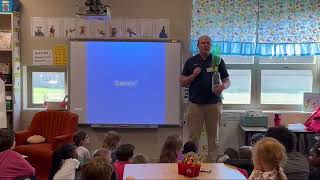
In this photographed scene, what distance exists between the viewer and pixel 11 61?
5.73 metres

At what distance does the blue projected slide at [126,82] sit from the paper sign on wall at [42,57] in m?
0.53

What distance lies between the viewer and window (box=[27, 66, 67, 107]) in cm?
600

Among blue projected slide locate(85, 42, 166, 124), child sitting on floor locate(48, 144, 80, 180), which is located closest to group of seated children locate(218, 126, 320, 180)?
child sitting on floor locate(48, 144, 80, 180)

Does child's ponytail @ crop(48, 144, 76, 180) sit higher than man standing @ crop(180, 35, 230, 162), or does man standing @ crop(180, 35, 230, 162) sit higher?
man standing @ crop(180, 35, 230, 162)

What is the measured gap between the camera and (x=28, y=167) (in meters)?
3.38

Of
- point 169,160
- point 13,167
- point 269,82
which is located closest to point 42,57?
point 13,167

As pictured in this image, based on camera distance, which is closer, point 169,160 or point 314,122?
point 169,160

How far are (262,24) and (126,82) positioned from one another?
1897 millimetres

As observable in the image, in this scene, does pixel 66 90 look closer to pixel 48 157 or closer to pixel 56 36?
pixel 56 36

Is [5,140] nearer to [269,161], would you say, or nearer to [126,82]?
[269,161]

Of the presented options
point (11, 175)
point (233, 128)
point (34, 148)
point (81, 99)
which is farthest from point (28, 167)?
point (233, 128)

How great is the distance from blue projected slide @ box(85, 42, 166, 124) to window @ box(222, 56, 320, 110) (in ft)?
3.38

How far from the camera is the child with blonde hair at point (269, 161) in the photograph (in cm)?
246

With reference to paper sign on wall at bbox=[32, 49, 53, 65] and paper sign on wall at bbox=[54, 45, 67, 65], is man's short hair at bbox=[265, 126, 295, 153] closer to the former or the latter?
paper sign on wall at bbox=[54, 45, 67, 65]
